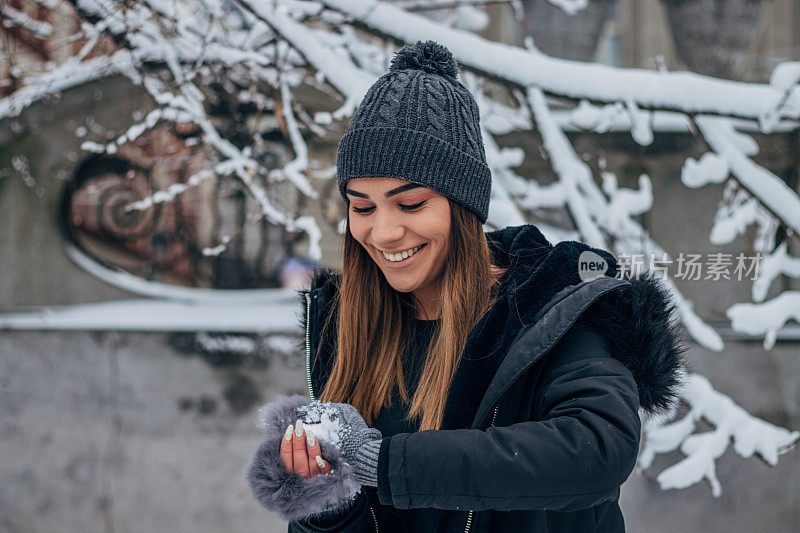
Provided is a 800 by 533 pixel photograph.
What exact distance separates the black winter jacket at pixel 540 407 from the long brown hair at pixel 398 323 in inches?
3.2

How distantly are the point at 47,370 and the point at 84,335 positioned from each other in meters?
0.34

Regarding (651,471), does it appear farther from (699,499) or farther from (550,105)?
(550,105)

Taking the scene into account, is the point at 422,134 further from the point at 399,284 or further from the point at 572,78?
the point at 572,78

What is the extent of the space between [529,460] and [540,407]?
184 millimetres

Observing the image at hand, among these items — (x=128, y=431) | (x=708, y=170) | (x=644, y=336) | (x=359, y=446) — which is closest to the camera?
(x=359, y=446)

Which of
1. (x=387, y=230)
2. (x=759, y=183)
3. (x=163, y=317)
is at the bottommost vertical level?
(x=163, y=317)

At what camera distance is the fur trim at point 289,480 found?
51.1 inches

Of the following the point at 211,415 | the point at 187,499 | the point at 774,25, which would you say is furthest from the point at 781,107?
the point at 774,25

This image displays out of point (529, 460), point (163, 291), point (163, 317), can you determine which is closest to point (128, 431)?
point (163, 317)

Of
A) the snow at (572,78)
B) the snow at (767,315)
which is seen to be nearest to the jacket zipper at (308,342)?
the snow at (572,78)

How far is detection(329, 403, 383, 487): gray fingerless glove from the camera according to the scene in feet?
4.16

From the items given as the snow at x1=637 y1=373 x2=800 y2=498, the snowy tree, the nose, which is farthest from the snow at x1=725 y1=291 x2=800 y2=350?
the nose

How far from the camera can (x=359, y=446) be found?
1301mm

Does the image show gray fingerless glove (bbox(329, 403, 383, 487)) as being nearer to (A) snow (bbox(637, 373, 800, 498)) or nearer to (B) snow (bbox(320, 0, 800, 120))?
(B) snow (bbox(320, 0, 800, 120))
